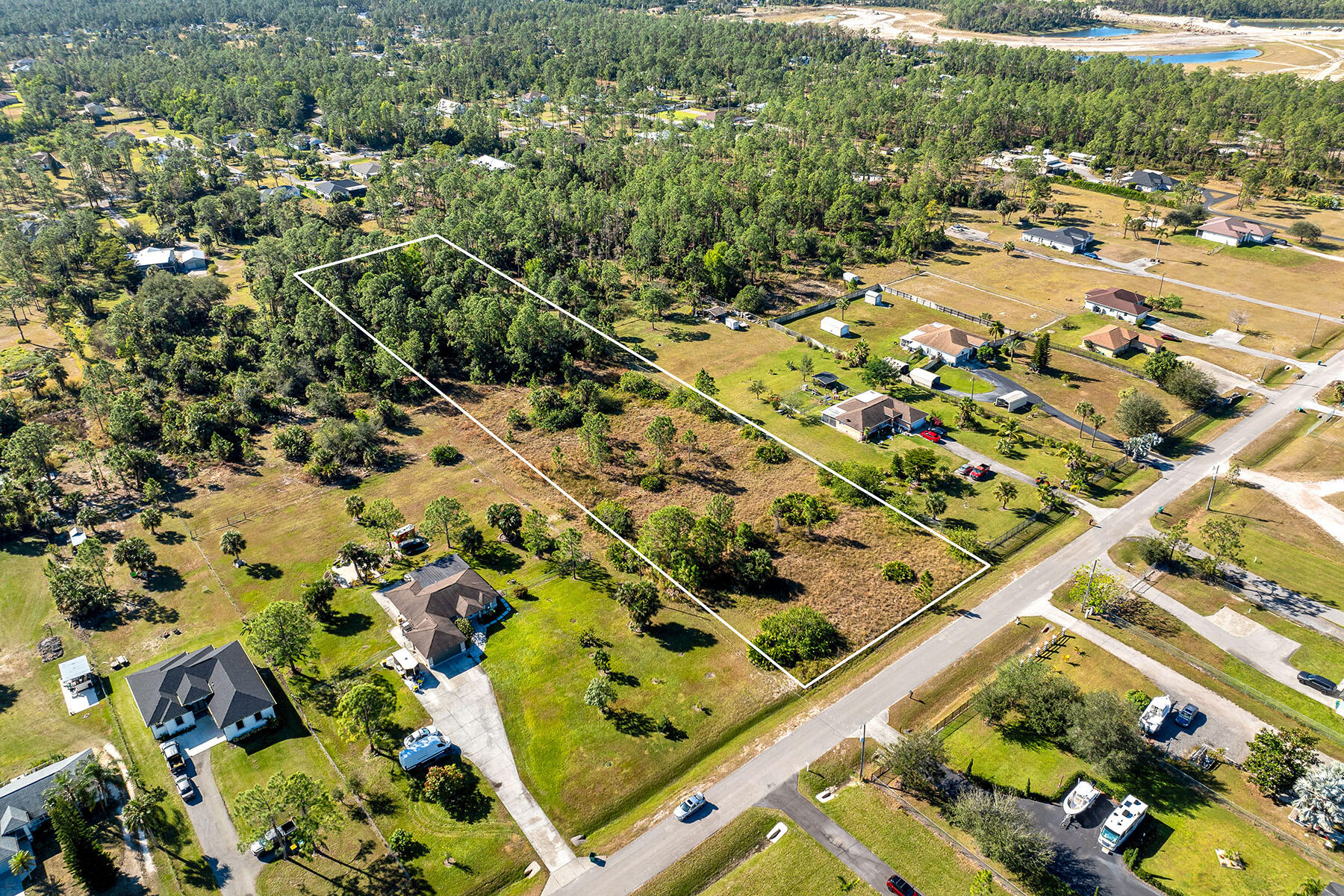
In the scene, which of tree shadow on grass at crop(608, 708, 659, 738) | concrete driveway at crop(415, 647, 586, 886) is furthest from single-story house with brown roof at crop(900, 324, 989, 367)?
concrete driveway at crop(415, 647, 586, 886)

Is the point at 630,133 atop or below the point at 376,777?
atop

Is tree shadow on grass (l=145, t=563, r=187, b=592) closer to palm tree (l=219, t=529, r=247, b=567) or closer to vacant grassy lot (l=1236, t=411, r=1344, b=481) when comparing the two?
palm tree (l=219, t=529, r=247, b=567)

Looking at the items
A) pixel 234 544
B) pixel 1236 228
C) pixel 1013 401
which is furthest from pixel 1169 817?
pixel 1236 228

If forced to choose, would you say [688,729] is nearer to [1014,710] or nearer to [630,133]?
[1014,710]

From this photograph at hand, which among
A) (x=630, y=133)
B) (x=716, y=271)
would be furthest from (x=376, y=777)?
(x=630, y=133)

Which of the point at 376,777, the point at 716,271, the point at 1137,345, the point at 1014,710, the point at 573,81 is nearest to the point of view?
the point at 376,777

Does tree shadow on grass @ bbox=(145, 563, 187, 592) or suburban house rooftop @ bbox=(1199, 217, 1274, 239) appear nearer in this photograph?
tree shadow on grass @ bbox=(145, 563, 187, 592)
